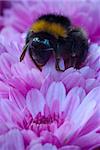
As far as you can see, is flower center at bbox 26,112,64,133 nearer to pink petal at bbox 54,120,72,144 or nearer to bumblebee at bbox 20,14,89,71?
pink petal at bbox 54,120,72,144

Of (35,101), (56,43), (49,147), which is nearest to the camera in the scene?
(49,147)

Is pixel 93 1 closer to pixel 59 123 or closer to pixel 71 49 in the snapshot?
pixel 71 49

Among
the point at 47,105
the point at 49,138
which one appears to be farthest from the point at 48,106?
the point at 49,138

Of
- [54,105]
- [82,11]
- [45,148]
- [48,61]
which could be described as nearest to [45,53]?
[48,61]

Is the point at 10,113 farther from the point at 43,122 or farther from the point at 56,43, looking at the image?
the point at 56,43

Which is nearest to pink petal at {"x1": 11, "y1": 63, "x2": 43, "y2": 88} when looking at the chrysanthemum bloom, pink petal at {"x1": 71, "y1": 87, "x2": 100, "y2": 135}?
the chrysanthemum bloom

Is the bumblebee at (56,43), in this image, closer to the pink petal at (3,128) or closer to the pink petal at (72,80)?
the pink petal at (72,80)

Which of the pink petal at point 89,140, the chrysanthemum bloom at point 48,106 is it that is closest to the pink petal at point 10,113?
the chrysanthemum bloom at point 48,106
